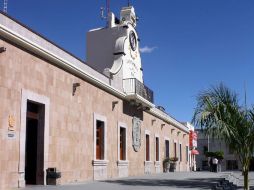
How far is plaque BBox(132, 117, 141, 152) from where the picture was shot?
2747 centimetres

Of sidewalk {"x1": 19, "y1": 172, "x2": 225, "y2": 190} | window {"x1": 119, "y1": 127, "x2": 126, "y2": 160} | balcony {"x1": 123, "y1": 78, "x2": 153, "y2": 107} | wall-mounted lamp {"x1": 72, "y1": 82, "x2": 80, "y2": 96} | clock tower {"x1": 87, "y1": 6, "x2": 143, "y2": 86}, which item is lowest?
sidewalk {"x1": 19, "y1": 172, "x2": 225, "y2": 190}

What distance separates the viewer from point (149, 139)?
31891 mm

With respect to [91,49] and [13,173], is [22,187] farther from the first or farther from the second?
[91,49]

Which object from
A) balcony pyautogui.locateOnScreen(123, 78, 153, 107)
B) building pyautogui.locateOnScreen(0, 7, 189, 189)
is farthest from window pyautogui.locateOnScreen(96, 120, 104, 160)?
balcony pyautogui.locateOnScreen(123, 78, 153, 107)

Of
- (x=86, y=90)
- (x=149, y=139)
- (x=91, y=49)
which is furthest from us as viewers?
(x=149, y=139)

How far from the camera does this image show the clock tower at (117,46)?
86.8ft

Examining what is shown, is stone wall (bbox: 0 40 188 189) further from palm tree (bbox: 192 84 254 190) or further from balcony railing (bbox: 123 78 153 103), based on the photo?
palm tree (bbox: 192 84 254 190)

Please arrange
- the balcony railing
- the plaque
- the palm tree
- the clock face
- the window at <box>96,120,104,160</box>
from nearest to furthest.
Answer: the palm tree < the window at <box>96,120,104,160</box> < the balcony railing < the plaque < the clock face

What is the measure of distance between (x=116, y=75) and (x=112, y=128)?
326cm

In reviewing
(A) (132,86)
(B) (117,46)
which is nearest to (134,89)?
(A) (132,86)

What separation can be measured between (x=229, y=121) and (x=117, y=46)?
45.5ft

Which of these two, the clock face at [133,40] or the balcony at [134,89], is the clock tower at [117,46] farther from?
the balcony at [134,89]

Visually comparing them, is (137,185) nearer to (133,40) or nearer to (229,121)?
(229,121)

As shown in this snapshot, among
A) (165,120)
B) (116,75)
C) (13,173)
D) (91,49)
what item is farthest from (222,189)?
(165,120)
